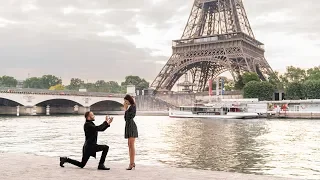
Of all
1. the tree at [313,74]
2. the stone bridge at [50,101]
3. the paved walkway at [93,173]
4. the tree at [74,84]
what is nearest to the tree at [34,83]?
the tree at [74,84]

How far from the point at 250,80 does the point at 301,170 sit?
69332mm

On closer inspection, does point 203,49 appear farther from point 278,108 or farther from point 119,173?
point 119,173

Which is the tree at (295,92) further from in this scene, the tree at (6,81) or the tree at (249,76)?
the tree at (6,81)

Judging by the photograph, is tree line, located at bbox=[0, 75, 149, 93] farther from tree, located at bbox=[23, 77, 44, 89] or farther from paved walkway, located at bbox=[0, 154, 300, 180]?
paved walkway, located at bbox=[0, 154, 300, 180]

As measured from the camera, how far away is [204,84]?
10025 centimetres

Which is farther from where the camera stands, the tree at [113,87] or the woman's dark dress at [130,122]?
the tree at [113,87]

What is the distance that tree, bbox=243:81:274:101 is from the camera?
79769 millimetres

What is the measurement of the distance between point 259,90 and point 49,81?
103m

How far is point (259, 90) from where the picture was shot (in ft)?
265

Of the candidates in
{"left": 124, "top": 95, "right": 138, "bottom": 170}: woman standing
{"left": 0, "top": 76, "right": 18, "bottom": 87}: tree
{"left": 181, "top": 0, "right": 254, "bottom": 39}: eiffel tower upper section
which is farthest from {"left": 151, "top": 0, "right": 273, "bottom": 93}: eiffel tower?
{"left": 0, "top": 76, "right": 18, "bottom": 87}: tree

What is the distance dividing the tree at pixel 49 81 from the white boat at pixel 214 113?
9789 cm

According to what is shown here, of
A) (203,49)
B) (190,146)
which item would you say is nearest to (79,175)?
(190,146)

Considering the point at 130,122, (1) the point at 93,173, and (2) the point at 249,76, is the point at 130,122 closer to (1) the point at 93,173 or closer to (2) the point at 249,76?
(1) the point at 93,173

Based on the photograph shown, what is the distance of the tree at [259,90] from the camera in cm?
7977
